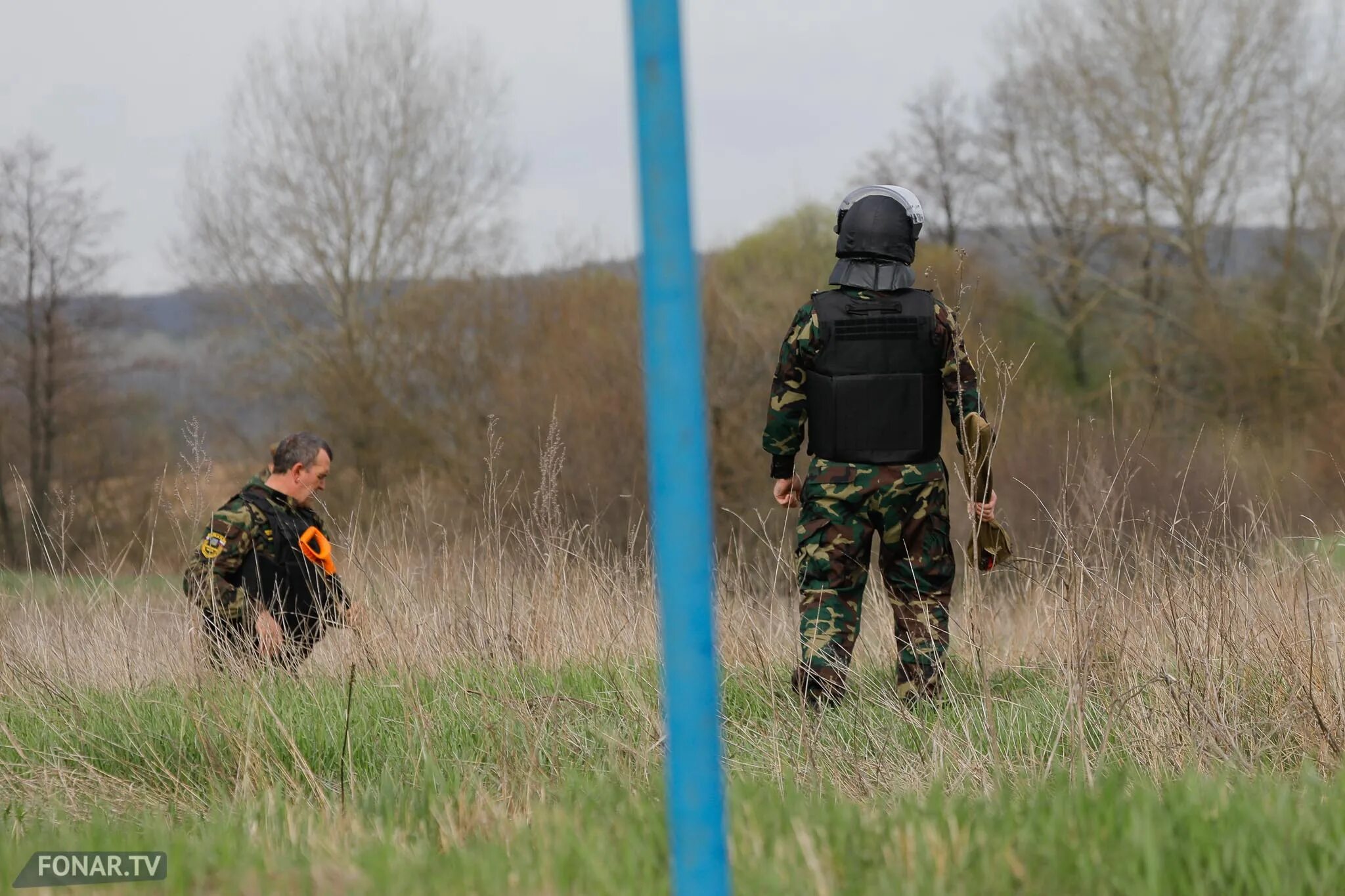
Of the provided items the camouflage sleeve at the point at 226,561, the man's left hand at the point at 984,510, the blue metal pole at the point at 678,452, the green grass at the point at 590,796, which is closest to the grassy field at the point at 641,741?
the green grass at the point at 590,796

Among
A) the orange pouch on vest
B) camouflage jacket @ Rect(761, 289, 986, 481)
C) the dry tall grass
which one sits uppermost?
camouflage jacket @ Rect(761, 289, 986, 481)

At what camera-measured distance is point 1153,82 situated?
26.4 metres

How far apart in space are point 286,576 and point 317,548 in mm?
168

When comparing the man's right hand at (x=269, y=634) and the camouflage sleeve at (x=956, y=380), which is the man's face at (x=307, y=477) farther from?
the camouflage sleeve at (x=956, y=380)

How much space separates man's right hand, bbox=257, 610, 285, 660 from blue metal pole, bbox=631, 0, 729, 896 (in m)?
3.61

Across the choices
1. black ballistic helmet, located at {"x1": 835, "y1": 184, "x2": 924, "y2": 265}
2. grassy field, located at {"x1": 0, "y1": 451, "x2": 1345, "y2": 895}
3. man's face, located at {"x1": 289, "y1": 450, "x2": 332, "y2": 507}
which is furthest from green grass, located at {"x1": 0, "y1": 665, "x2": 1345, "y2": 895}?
black ballistic helmet, located at {"x1": 835, "y1": 184, "x2": 924, "y2": 265}

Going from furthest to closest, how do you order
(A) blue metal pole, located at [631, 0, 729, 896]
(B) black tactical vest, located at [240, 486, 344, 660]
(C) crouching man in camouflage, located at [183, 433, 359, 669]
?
(B) black tactical vest, located at [240, 486, 344, 660]
(C) crouching man in camouflage, located at [183, 433, 359, 669]
(A) blue metal pole, located at [631, 0, 729, 896]

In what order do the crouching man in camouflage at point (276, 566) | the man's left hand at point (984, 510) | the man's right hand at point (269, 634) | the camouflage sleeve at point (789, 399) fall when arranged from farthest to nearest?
1. the crouching man in camouflage at point (276, 566)
2. the man's right hand at point (269, 634)
3. the camouflage sleeve at point (789, 399)
4. the man's left hand at point (984, 510)

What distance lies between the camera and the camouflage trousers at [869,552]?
453 centimetres

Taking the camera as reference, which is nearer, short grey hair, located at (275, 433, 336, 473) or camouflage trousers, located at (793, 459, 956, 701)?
camouflage trousers, located at (793, 459, 956, 701)

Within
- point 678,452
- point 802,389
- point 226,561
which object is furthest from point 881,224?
point 678,452

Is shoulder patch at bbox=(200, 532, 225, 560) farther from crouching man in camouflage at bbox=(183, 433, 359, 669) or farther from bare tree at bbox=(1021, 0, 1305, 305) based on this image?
bare tree at bbox=(1021, 0, 1305, 305)

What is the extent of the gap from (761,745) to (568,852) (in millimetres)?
1452

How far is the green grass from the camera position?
6.88 ft
